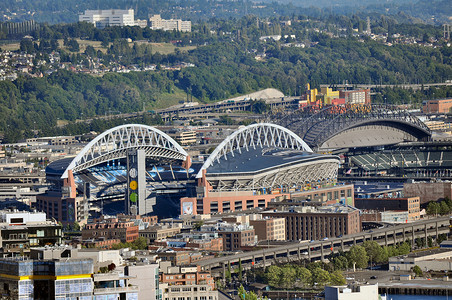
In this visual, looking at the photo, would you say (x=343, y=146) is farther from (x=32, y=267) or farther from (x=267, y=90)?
(x=32, y=267)

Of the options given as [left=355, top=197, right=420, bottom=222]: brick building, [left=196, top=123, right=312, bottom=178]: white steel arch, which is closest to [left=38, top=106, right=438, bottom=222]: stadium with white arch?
[left=196, top=123, right=312, bottom=178]: white steel arch

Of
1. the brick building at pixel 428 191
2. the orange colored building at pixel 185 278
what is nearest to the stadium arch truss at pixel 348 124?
the brick building at pixel 428 191

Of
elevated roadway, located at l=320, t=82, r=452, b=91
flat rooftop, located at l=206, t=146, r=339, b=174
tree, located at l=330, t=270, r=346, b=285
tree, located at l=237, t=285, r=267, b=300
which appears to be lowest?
tree, located at l=330, t=270, r=346, b=285

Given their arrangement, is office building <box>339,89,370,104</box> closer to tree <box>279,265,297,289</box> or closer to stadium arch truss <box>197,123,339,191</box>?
stadium arch truss <box>197,123,339,191</box>

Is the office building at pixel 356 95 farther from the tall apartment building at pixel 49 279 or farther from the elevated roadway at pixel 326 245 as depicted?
the tall apartment building at pixel 49 279

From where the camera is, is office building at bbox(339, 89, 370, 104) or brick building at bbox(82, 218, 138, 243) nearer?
brick building at bbox(82, 218, 138, 243)

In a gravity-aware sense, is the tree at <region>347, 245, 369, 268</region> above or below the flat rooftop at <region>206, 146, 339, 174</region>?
below

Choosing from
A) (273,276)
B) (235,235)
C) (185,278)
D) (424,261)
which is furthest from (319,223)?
(185,278)
